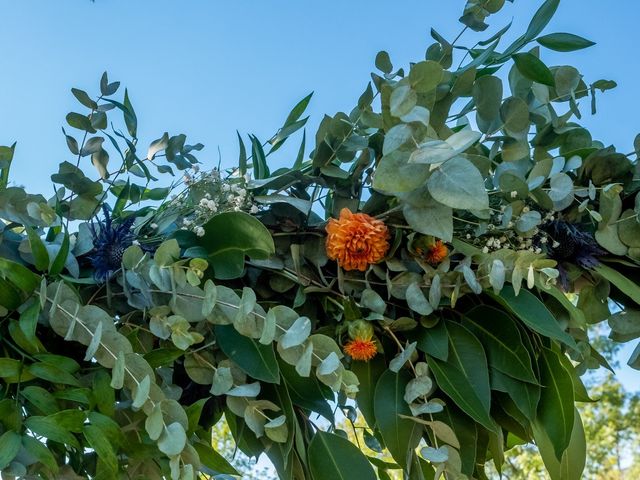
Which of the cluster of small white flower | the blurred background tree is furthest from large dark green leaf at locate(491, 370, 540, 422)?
the blurred background tree

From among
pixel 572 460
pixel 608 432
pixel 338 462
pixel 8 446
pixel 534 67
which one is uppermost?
pixel 608 432

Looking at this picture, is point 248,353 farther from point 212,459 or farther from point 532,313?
point 532,313

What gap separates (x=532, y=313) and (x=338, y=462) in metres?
0.20

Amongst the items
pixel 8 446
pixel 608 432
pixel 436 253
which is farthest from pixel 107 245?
pixel 608 432

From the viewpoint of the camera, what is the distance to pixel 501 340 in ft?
2.06

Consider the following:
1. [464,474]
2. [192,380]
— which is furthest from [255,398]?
[464,474]

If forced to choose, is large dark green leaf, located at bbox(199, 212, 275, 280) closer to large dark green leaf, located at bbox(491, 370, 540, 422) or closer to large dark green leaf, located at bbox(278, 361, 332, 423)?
large dark green leaf, located at bbox(278, 361, 332, 423)

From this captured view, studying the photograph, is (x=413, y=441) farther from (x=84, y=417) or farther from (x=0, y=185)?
(x=0, y=185)

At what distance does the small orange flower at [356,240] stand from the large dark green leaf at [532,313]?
0.10 m

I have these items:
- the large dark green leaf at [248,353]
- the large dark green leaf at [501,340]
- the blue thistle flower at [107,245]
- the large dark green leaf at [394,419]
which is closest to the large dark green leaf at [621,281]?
the large dark green leaf at [501,340]

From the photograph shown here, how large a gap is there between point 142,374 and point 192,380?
0.10m

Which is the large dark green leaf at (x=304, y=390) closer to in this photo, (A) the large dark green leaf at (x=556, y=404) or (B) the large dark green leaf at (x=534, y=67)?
(A) the large dark green leaf at (x=556, y=404)

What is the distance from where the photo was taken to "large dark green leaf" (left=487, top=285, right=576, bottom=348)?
58 cm

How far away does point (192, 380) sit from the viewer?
619 mm
